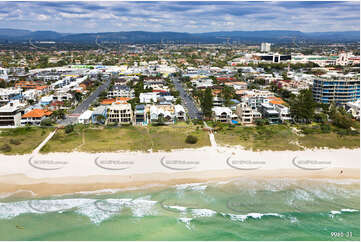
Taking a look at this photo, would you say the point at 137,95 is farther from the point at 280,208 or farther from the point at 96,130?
the point at 280,208

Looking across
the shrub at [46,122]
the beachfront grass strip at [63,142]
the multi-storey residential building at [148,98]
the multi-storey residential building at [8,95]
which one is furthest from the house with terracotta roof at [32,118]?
the multi-storey residential building at [148,98]

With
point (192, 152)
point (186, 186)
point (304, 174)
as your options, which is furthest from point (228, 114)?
point (186, 186)

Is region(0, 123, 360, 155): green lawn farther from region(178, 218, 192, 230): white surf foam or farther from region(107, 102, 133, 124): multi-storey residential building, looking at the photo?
region(178, 218, 192, 230): white surf foam

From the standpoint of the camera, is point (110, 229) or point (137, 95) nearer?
point (110, 229)

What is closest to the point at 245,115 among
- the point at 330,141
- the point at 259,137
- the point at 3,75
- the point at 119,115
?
the point at 259,137

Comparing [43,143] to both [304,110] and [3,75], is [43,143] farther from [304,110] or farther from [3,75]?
[3,75]
